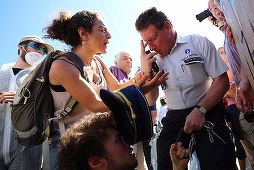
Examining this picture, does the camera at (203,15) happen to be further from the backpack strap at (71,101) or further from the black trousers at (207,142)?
the backpack strap at (71,101)

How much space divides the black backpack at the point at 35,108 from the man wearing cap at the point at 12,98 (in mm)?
478

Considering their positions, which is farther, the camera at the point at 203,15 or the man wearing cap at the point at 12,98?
the camera at the point at 203,15

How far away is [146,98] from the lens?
2254mm

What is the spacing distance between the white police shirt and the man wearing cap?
1.18m

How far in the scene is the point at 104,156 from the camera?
1556 mm

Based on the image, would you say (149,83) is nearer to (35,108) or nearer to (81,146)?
(81,146)

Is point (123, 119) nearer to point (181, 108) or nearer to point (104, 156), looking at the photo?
point (104, 156)

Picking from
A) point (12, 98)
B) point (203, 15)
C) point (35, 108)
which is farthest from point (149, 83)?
point (12, 98)

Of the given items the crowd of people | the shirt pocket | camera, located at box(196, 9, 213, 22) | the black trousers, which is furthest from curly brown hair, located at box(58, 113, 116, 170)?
camera, located at box(196, 9, 213, 22)

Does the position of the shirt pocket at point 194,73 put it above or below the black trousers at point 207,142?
above

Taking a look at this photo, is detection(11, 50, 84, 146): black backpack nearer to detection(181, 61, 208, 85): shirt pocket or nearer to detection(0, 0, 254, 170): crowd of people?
detection(0, 0, 254, 170): crowd of people

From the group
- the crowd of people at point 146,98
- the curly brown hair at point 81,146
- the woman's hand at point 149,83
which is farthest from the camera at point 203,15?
the curly brown hair at point 81,146

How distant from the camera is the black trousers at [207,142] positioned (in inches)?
72.6

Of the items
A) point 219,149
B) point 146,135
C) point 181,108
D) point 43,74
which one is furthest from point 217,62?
point 43,74
